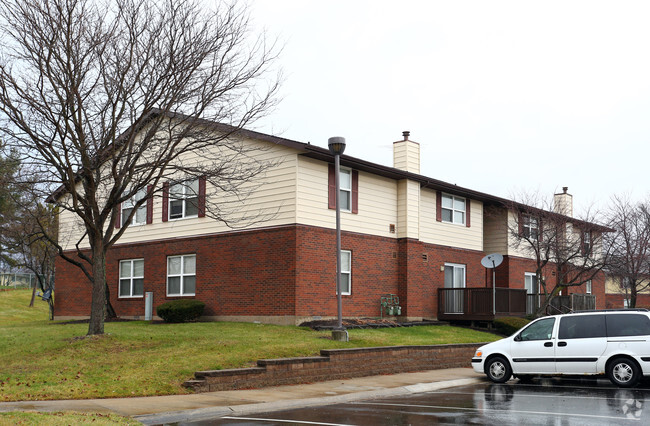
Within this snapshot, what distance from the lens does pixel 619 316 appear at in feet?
53.3

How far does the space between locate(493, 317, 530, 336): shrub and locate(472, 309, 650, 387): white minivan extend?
31.2 feet

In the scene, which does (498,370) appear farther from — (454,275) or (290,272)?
(454,275)

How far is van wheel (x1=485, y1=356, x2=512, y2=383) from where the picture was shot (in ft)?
56.6

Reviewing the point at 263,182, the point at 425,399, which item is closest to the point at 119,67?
the point at 263,182

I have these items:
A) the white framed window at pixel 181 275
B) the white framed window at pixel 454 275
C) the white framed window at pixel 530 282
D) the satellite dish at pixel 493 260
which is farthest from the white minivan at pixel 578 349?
the white framed window at pixel 530 282

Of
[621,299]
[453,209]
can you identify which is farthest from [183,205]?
[621,299]

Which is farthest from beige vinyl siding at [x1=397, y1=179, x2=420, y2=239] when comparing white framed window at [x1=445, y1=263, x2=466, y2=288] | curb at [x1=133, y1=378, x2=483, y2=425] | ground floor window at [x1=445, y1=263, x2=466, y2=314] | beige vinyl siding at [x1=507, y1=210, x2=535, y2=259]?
curb at [x1=133, y1=378, x2=483, y2=425]

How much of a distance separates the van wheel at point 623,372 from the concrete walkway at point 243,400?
11.5ft

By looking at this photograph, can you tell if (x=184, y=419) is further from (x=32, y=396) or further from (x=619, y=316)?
(x=619, y=316)

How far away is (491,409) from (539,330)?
196 inches

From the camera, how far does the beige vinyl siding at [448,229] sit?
2944 centimetres

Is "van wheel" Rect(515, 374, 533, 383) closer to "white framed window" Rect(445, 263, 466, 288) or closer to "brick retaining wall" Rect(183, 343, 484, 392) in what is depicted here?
"brick retaining wall" Rect(183, 343, 484, 392)

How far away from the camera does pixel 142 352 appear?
17062 millimetres

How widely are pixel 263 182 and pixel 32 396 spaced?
13.0 meters
